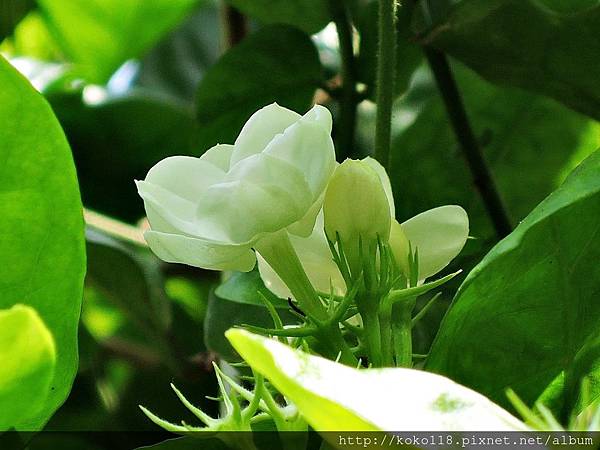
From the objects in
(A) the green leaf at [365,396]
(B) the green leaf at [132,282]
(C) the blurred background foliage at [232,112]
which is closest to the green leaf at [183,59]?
(C) the blurred background foliage at [232,112]

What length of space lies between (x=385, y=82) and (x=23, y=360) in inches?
7.4

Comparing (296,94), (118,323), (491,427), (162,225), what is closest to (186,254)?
(162,225)

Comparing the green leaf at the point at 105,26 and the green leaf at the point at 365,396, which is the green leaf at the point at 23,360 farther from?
the green leaf at the point at 105,26

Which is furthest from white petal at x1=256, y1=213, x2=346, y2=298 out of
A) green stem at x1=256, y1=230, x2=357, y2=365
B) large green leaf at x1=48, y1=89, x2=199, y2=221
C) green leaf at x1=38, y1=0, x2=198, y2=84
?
green leaf at x1=38, y1=0, x2=198, y2=84

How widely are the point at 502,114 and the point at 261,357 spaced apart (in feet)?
1.30

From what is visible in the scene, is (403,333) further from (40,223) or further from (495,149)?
(495,149)

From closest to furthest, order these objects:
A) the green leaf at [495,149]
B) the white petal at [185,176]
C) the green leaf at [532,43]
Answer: the white petal at [185,176] < the green leaf at [532,43] < the green leaf at [495,149]

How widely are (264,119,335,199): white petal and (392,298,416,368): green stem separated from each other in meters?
0.05

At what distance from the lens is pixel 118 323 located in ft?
2.56

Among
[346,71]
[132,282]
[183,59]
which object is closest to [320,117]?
[346,71]

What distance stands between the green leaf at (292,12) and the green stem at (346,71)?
0.04ft

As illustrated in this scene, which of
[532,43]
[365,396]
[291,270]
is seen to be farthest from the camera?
[532,43]

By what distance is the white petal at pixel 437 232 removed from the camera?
0.32 metres

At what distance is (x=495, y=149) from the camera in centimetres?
55
